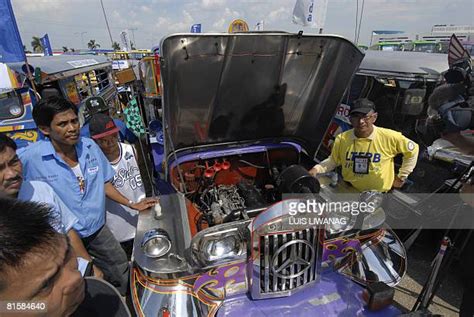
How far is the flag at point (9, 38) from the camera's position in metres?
4.17

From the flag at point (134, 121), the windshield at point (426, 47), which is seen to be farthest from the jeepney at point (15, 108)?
the windshield at point (426, 47)

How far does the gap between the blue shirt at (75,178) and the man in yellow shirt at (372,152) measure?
81.5 inches

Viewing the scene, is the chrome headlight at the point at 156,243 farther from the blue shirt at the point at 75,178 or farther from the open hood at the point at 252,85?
the open hood at the point at 252,85

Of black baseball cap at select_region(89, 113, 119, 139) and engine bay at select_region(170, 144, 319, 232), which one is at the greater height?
black baseball cap at select_region(89, 113, 119, 139)

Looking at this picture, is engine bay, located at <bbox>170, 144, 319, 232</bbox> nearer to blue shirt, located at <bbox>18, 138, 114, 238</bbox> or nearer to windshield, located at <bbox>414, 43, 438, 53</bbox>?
blue shirt, located at <bbox>18, 138, 114, 238</bbox>

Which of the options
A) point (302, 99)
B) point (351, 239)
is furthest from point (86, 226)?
point (302, 99)

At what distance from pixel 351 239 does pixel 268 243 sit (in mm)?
868

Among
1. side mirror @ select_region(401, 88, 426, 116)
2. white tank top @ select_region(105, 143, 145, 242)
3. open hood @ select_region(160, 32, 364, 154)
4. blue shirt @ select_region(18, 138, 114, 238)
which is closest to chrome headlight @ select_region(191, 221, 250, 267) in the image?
blue shirt @ select_region(18, 138, 114, 238)

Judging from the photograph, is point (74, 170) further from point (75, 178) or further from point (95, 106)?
point (95, 106)

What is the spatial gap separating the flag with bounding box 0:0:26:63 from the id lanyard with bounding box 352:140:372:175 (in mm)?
5077

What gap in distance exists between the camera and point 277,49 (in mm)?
Result: 2480

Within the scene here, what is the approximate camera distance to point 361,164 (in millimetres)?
2775

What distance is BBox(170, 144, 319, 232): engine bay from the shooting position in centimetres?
245

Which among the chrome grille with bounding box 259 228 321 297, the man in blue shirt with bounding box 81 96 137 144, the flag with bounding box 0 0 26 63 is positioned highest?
the flag with bounding box 0 0 26 63
